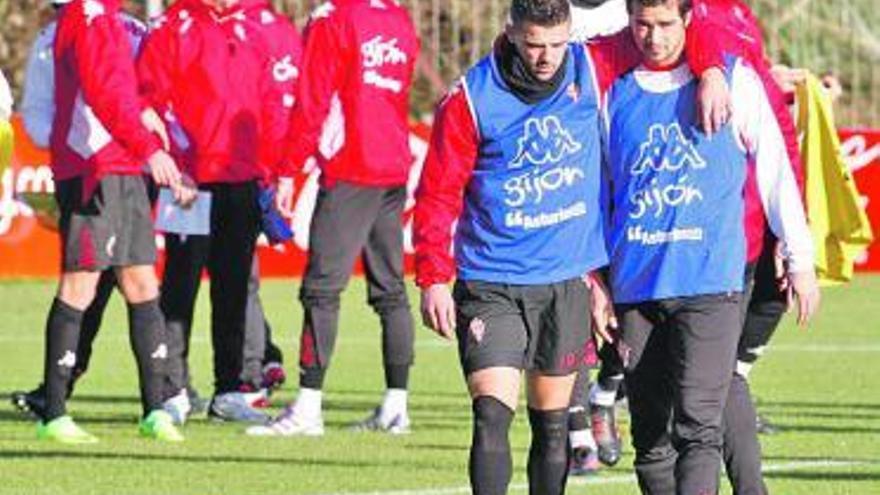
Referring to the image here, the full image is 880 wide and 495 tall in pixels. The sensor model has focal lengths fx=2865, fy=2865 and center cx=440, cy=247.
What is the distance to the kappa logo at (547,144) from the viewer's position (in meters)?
9.59

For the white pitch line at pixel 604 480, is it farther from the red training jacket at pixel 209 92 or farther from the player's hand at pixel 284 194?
the red training jacket at pixel 209 92

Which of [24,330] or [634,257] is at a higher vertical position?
[634,257]

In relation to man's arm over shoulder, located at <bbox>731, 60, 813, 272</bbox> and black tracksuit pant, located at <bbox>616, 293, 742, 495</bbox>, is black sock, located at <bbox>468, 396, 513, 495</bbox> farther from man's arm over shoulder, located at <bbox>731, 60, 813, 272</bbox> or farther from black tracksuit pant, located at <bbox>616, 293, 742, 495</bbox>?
man's arm over shoulder, located at <bbox>731, 60, 813, 272</bbox>

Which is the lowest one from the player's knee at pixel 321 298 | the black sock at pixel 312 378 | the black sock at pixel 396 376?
the black sock at pixel 396 376

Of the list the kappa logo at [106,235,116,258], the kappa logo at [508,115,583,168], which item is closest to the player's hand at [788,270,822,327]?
the kappa logo at [508,115,583,168]

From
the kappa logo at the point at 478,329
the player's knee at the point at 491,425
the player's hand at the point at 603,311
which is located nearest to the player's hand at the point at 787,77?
the player's hand at the point at 603,311

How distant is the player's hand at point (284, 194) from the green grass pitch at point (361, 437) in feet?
3.66

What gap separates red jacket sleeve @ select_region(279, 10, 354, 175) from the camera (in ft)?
44.3

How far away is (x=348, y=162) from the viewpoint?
13.7m

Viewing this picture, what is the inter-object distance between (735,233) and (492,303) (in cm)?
87

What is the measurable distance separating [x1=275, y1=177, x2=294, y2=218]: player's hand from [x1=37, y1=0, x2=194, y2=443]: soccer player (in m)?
0.42

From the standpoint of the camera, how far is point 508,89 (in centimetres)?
956

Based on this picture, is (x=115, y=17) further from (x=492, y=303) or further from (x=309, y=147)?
(x=492, y=303)

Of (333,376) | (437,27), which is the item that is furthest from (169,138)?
(437,27)
